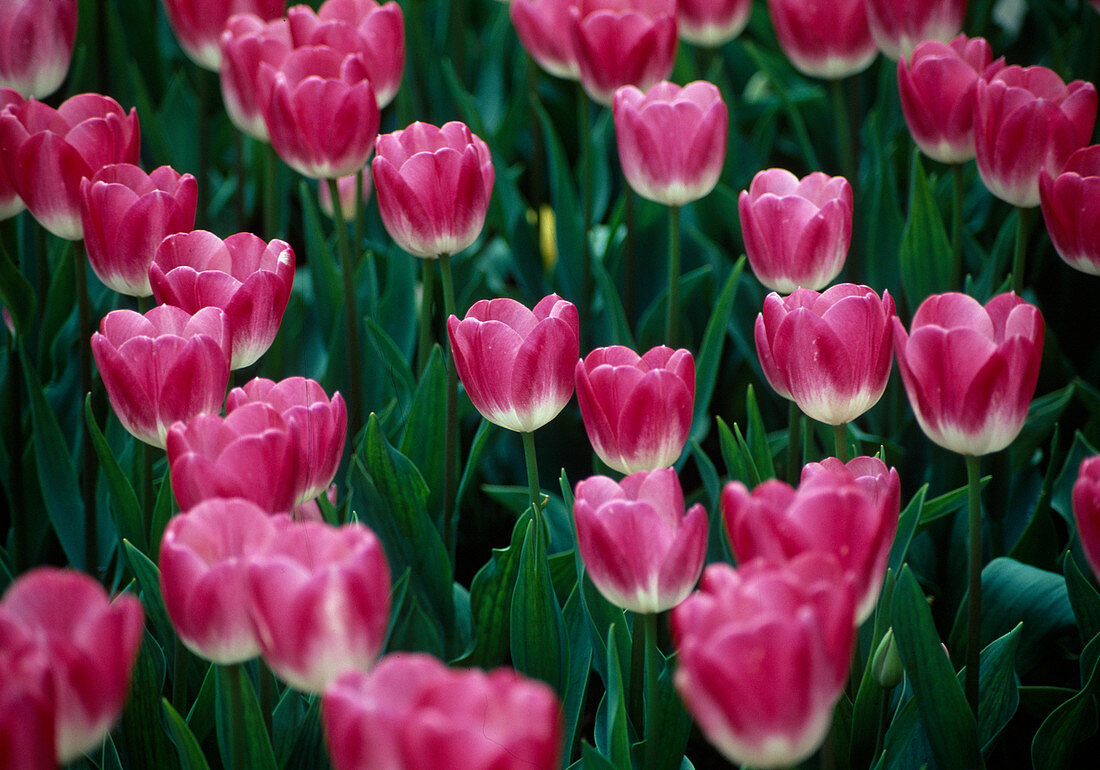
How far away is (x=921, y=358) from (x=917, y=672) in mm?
268

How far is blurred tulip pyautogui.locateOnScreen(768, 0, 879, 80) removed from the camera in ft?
5.12

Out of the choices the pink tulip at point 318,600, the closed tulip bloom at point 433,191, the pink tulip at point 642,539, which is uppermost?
the closed tulip bloom at point 433,191

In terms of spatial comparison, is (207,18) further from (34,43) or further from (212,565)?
(212,565)

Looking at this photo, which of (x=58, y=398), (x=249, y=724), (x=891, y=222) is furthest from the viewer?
(x=891, y=222)

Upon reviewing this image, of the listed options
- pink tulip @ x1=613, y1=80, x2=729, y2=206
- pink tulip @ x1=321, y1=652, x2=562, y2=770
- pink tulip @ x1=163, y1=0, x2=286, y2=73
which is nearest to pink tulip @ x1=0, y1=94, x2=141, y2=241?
Answer: pink tulip @ x1=163, y1=0, x2=286, y2=73

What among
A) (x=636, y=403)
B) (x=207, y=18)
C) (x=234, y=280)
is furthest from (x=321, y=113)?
(x=636, y=403)

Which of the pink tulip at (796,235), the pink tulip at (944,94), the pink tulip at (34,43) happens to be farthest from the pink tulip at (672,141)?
the pink tulip at (34,43)

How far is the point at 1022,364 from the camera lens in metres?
0.85

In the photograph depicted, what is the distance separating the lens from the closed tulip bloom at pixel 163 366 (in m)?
0.88

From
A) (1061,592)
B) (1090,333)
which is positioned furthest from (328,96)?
(1090,333)

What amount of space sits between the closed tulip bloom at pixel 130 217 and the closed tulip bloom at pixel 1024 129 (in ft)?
2.86

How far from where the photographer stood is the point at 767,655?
567 mm

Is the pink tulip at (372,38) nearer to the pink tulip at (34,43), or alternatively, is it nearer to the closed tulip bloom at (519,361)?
the pink tulip at (34,43)

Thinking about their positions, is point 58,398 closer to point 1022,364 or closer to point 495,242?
point 495,242
